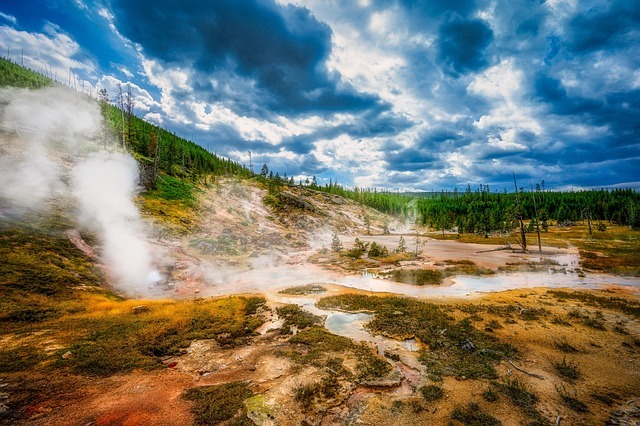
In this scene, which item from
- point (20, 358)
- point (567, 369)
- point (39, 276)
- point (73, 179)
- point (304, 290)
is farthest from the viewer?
point (73, 179)

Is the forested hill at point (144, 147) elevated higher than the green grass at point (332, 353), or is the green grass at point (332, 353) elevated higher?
the forested hill at point (144, 147)

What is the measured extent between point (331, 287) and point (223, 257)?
66.5ft

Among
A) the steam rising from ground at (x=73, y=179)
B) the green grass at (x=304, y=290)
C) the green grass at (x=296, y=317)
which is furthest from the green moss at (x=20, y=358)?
the green grass at (x=304, y=290)

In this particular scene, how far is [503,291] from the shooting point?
29.2 metres

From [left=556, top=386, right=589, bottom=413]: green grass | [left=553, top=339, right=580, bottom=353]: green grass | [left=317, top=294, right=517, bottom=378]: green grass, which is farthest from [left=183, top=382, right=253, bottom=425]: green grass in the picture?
[left=553, top=339, right=580, bottom=353]: green grass

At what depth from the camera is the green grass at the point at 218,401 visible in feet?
32.5

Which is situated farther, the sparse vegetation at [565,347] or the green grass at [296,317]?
the green grass at [296,317]

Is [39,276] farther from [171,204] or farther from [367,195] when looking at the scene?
[367,195]

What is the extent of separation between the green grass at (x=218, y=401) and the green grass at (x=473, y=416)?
27.3 ft

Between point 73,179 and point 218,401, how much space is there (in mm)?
44316

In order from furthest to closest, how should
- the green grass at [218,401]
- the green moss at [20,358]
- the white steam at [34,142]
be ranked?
1. the white steam at [34,142]
2. the green moss at [20,358]
3. the green grass at [218,401]

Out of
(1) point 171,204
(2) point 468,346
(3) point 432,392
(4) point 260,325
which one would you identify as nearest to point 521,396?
(3) point 432,392

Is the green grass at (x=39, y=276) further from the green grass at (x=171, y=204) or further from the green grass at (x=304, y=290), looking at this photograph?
the green grass at (x=171, y=204)

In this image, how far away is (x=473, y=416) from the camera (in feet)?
33.6
